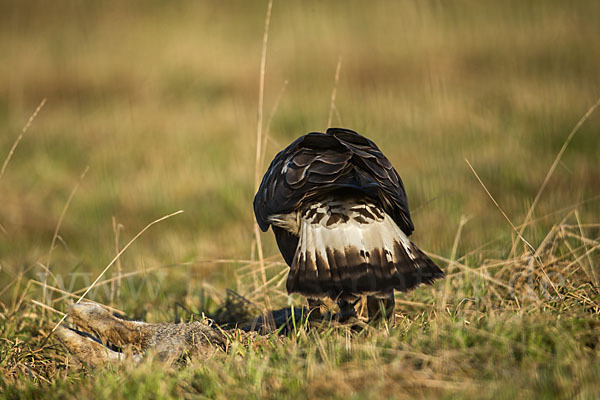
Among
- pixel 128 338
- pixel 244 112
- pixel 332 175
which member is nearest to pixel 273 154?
pixel 244 112

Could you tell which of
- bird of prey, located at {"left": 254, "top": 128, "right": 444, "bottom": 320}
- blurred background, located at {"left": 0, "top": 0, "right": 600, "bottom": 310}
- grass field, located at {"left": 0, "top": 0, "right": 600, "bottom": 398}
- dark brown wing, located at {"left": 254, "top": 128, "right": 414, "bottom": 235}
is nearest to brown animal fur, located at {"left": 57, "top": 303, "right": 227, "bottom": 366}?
grass field, located at {"left": 0, "top": 0, "right": 600, "bottom": 398}

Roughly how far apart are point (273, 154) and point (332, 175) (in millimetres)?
5878

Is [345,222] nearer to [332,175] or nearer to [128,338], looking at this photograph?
[332,175]

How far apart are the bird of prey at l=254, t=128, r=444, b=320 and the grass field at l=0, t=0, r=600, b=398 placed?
24 cm

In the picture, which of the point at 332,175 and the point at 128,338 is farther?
the point at 128,338

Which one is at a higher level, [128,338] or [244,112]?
[244,112]

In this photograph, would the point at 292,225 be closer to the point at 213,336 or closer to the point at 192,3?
the point at 213,336

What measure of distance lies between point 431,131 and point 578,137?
74.4 inches

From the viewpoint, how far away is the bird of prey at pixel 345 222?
3.04 metres

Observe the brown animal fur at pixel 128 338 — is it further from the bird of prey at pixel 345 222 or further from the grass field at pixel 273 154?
the bird of prey at pixel 345 222

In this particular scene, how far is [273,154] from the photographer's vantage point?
8930 mm

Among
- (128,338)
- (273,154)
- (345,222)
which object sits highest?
(345,222)

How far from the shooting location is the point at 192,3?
14.4m

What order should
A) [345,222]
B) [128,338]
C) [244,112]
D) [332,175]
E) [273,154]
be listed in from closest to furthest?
1. [332,175]
2. [345,222]
3. [128,338]
4. [273,154]
5. [244,112]
